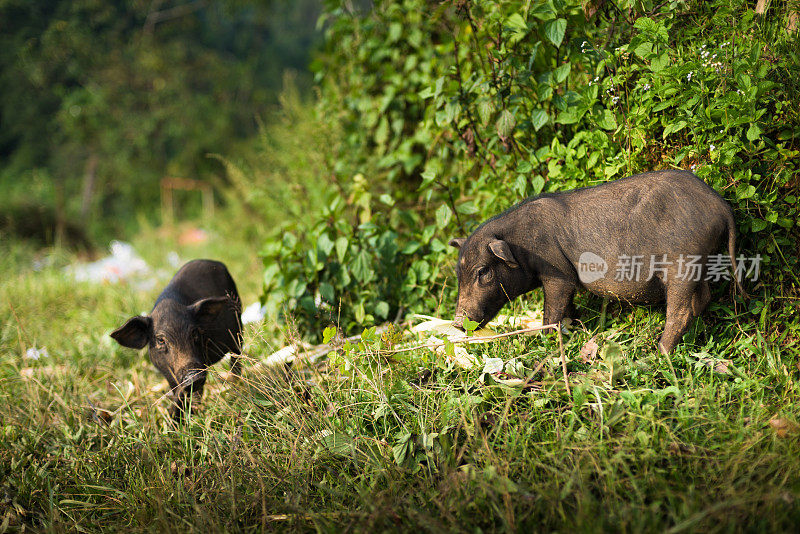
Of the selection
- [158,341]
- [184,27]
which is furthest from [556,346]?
[184,27]

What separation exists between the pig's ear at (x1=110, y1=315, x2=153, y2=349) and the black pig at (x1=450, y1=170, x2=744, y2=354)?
175cm

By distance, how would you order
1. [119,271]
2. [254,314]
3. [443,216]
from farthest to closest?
[119,271] → [254,314] → [443,216]

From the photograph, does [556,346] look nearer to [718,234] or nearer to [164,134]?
[718,234]

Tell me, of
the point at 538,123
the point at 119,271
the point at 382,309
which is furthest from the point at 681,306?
the point at 119,271

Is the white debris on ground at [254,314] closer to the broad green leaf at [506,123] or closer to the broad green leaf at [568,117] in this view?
the broad green leaf at [506,123]

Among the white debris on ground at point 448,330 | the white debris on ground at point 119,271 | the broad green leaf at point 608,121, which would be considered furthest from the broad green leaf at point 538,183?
the white debris on ground at point 119,271

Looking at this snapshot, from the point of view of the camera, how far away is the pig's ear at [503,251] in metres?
2.50

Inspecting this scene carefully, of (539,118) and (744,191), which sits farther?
(539,118)

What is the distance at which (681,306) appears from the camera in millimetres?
2443

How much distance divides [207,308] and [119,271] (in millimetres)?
4548

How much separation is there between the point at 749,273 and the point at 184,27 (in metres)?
13.3

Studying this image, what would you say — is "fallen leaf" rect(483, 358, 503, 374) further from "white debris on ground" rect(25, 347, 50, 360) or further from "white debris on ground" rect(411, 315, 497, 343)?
"white debris on ground" rect(25, 347, 50, 360)

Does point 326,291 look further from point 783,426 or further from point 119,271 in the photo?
point 119,271

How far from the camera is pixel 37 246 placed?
809cm
